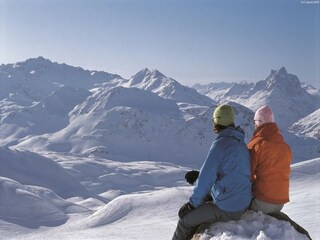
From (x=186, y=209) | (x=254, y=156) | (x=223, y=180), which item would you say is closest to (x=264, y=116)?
(x=254, y=156)

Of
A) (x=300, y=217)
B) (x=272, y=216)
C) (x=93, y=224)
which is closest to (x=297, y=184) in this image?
(x=300, y=217)

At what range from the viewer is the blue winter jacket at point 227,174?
7062 mm

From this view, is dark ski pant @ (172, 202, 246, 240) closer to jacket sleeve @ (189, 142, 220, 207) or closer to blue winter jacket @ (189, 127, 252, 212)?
blue winter jacket @ (189, 127, 252, 212)

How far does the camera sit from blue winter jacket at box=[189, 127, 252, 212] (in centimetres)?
706

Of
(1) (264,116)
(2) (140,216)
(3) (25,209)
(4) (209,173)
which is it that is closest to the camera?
(4) (209,173)

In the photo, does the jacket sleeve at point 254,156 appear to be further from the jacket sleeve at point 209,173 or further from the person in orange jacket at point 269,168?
the jacket sleeve at point 209,173

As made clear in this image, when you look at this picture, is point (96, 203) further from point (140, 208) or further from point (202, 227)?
point (202, 227)

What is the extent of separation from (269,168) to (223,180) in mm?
943

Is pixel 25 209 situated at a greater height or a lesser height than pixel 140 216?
lesser

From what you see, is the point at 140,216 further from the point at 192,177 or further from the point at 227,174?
the point at 227,174

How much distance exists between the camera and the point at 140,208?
61938mm

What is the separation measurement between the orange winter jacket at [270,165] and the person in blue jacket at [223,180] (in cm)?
30

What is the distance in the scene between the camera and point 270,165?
24.3 ft

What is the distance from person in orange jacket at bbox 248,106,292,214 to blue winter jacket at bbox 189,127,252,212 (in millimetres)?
329
